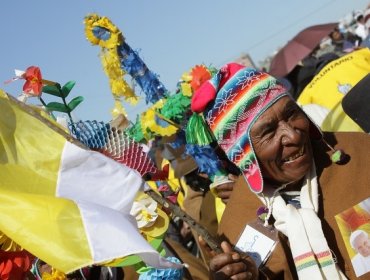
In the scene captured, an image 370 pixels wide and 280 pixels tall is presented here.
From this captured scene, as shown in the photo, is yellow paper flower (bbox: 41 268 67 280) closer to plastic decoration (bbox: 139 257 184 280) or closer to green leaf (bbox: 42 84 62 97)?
plastic decoration (bbox: 139 257 184 280)

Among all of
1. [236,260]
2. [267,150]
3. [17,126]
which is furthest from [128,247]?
[267,150]

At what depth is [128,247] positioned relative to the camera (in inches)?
103

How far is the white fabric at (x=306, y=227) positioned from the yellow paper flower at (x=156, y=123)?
1.53 m

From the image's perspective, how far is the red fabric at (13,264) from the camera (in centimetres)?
329

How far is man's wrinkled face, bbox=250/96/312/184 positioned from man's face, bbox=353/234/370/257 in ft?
1.33

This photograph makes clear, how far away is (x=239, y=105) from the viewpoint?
3.34m

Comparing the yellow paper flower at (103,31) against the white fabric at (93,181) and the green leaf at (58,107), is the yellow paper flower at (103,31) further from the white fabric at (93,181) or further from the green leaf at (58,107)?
the white fabric at (93,181)

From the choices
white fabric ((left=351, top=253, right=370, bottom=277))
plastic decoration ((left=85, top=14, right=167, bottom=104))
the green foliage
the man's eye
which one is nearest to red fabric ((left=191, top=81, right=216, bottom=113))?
the man's eye

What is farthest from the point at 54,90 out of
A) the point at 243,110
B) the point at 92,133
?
the point at 243,110

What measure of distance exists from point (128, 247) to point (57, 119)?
1.01 meters

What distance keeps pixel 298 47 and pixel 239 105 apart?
955 centimetres

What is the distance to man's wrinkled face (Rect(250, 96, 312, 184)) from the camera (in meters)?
3.20

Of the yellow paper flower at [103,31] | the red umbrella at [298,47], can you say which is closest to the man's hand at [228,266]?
the yellow paper flower at [103,31]

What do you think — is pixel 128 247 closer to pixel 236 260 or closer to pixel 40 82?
pixel 236 260
